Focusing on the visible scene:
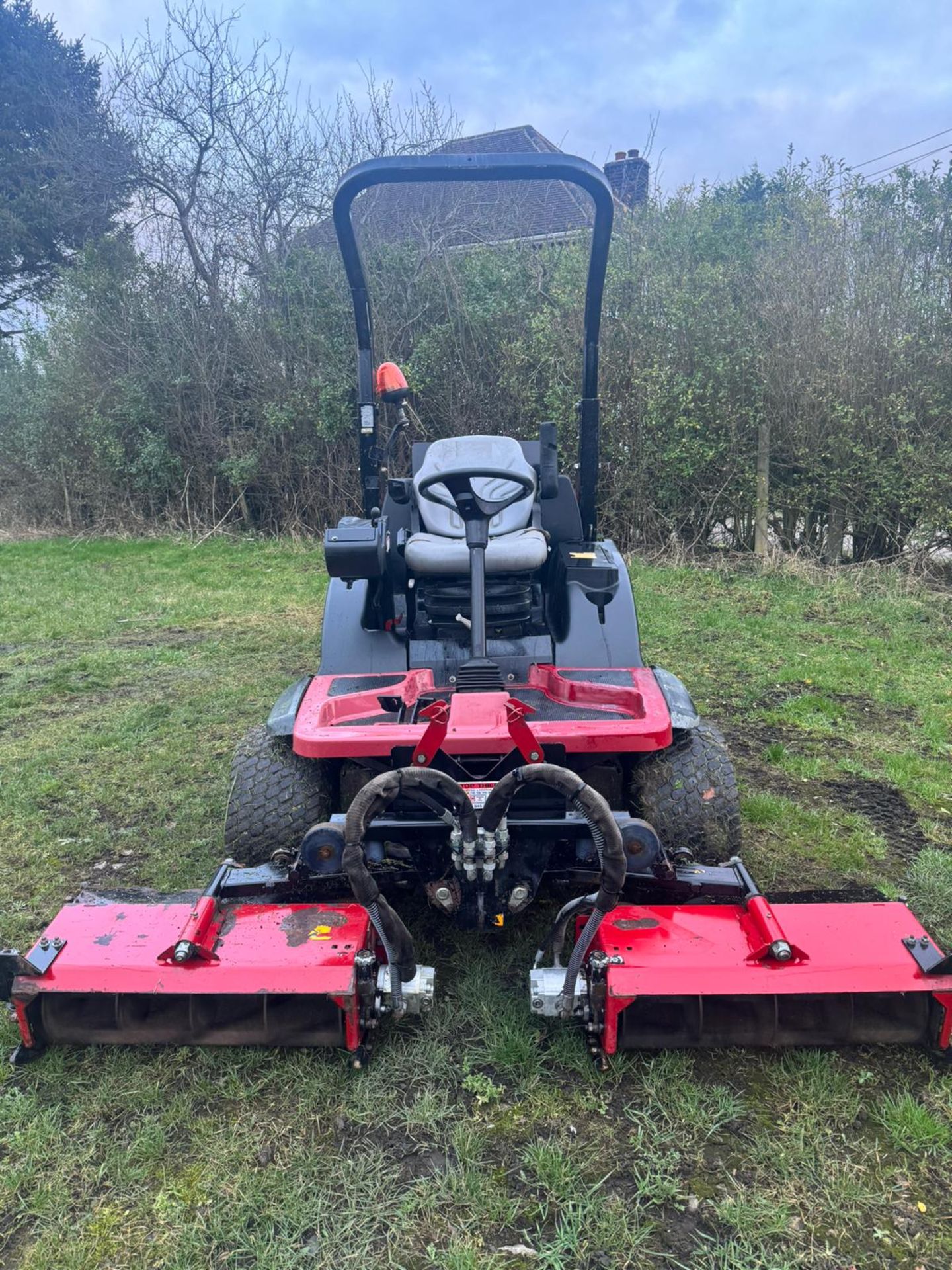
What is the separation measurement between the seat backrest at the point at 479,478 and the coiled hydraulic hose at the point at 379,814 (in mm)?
1699

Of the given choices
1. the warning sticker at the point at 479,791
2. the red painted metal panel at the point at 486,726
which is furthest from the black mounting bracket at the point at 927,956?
the warning sticker at the point at 479,791

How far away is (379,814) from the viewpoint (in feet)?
7.06

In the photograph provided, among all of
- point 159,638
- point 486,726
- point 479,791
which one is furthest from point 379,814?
point 159,638

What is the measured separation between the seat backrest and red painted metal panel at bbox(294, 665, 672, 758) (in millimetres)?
1051

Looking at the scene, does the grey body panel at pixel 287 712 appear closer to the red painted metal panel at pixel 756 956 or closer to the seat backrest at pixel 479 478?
the seat backrest at pixel 479 478

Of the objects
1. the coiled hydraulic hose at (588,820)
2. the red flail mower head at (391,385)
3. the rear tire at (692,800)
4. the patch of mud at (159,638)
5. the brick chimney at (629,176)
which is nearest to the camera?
the coiled hydraulic hose at (588,820)

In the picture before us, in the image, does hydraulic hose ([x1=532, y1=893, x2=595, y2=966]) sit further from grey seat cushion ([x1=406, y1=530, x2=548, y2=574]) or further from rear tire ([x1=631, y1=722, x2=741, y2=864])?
grey seat cushion ([x1=406, y1=530, x2=548, y2=574])

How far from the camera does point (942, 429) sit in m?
7.41

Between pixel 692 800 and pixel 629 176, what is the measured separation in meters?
9.17

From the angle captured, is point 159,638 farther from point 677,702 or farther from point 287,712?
point 677,702

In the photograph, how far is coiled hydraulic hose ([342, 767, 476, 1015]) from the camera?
206cm

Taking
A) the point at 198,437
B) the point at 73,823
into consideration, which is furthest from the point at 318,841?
the point at 198,437

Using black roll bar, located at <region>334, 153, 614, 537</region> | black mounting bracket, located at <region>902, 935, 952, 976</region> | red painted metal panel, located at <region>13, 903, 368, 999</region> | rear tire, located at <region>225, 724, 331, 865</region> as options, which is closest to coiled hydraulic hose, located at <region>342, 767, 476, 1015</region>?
red painted metal panel, located at <region>13, 903, 368, 999</region>

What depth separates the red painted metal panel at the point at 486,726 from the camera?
96.7 inches
